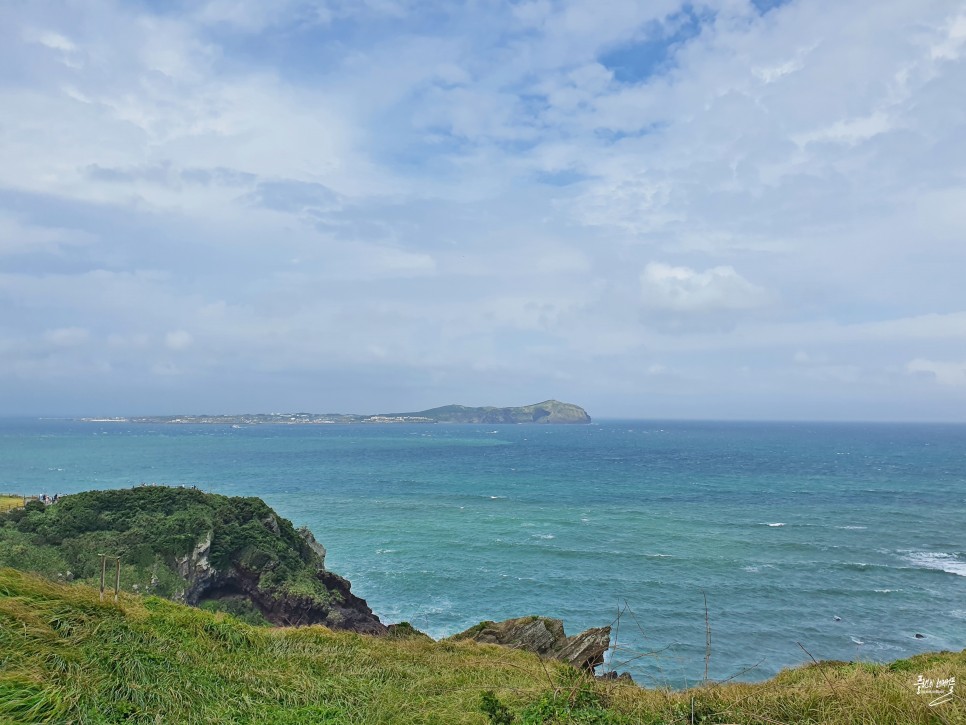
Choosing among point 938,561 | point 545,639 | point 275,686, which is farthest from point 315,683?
point 938,561

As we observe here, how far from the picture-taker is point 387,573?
114 ft

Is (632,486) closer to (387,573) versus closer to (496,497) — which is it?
(496,497)

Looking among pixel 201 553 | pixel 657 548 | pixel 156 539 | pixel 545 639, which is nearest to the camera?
pixel 545 639

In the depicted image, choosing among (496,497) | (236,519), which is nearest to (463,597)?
(236,519)

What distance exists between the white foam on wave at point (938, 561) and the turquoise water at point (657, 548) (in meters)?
0.22

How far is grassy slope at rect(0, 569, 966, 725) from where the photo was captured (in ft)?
22.9

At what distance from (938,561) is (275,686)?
4481cm

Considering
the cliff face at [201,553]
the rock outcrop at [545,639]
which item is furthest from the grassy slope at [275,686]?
the cliff face at [201,553]

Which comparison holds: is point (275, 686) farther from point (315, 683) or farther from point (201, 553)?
point (201, 553)

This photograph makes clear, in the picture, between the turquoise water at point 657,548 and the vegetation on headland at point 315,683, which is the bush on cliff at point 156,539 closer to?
the turquoise water at point 657,548

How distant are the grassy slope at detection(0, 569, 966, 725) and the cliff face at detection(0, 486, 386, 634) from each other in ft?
40.4

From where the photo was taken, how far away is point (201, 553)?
24.1 m

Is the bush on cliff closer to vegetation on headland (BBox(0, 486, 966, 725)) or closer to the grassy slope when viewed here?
vegetation on headland (BBox(0, 486, 966, 725))

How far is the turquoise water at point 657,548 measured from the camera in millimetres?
26188
